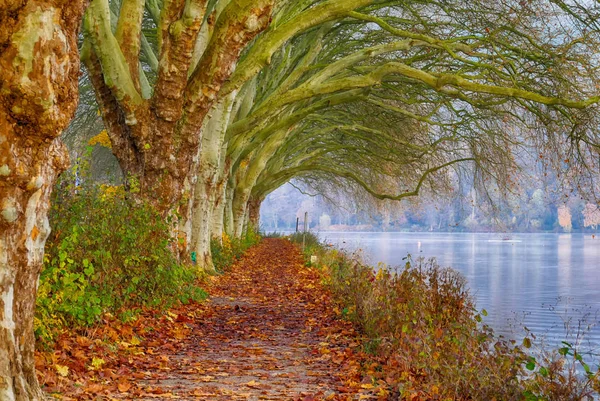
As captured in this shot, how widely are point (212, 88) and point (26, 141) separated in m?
5.86

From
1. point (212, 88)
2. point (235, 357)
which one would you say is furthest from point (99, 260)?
point (212, 88)

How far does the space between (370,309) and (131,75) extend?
520cm

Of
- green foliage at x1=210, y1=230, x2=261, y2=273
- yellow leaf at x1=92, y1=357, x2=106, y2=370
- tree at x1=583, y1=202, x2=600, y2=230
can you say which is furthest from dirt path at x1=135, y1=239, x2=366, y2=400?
tree at x1=583, y1=202, x2=600, y2=230

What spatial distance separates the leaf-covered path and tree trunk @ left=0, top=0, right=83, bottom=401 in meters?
0.98

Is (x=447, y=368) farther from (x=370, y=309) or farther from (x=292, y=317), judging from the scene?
(x=292, y=317)

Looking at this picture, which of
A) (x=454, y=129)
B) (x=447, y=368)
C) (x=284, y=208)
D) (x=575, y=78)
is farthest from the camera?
(x=284, y=208)

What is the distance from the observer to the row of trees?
4.48 meters

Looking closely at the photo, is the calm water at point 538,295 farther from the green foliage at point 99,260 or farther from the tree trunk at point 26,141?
the tree trunk at point 26,141

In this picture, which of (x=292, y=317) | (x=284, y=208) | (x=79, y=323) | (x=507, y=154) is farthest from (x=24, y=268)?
(x=284, y=208)

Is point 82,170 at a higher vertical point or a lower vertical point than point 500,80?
lower

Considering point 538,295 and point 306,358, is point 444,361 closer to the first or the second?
point 306,358

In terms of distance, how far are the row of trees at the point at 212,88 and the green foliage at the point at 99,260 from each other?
1386 millimetres

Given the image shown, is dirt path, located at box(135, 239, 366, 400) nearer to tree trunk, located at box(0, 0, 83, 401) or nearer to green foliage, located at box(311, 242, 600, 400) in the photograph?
green foliage, located at box(311, 242, 600, 400)

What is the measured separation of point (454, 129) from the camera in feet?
65.0
